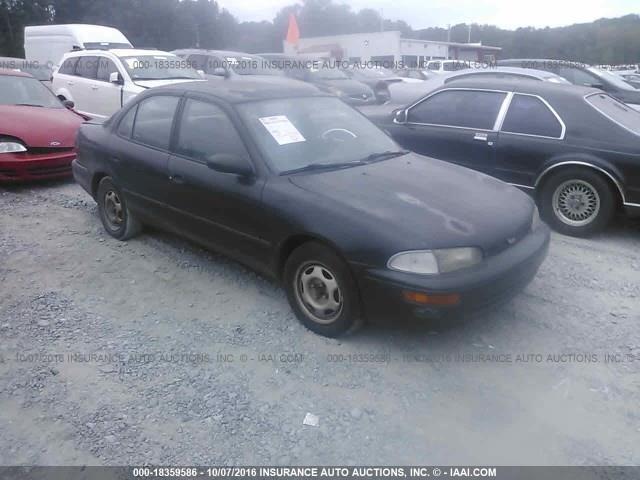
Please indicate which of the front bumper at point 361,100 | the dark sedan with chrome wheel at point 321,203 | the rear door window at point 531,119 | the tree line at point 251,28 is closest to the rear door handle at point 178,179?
the dark sedan with chrome wheel at point 321,203

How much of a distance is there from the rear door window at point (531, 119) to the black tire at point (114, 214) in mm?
3934

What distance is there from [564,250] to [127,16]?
1508 inches

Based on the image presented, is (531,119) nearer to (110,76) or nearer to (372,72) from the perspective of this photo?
(110,76)

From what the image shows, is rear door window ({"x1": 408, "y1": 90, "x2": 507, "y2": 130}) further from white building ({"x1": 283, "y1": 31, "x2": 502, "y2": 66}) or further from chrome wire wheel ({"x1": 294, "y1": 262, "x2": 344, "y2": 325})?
white building ({"x1": 283, "y1": 31, "x2": 502, "y2": 66})

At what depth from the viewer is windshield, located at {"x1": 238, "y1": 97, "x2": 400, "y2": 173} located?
13.1 ft

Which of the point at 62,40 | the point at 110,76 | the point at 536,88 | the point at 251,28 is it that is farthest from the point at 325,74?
the point at 251,28

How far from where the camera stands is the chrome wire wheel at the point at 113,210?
17.6 ft

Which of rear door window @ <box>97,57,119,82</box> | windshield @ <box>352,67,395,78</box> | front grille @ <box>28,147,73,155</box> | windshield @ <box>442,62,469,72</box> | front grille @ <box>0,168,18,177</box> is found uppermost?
windshield @ <box>442,62,469,72</box>

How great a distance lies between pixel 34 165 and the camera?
7.09 metres

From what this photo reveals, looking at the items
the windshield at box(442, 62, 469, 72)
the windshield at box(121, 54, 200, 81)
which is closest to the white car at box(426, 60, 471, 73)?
the windshield at box(442, 62, 469, 72)

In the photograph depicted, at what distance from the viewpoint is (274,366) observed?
343cm

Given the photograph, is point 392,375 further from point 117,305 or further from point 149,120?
point 149,120

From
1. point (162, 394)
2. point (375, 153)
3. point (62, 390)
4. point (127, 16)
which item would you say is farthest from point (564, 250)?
point (127, 16)

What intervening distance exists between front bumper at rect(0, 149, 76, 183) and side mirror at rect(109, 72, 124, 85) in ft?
8.70
